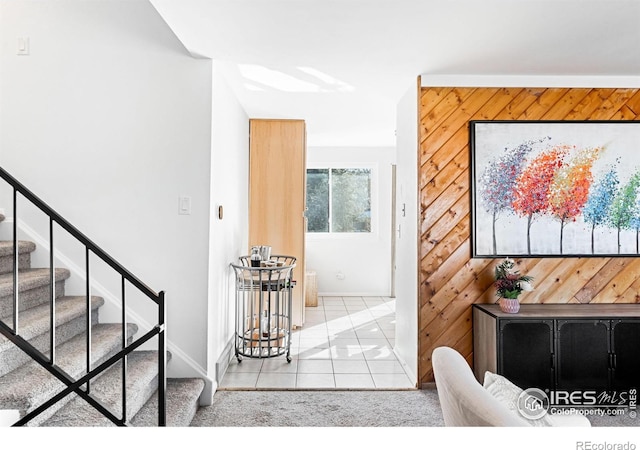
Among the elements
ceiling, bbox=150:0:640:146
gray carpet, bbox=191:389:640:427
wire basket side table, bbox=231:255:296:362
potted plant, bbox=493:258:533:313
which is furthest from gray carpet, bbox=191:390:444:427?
ceiling, bbox=150:0:640:146

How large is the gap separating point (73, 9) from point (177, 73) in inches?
33.8

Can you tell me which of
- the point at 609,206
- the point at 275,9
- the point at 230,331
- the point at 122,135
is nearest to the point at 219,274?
the point at 230,331

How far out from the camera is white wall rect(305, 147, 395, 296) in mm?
7016

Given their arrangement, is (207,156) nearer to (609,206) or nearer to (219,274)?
(219,274)

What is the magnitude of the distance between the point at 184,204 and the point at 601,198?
3082mm

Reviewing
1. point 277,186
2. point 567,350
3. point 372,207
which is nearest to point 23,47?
point 277,186

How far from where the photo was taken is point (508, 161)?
11.0 ft

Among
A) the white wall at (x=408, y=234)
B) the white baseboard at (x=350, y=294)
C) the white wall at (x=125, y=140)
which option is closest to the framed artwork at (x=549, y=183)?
the white wall at (x=408, y=234)

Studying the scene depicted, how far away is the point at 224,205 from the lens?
360cm

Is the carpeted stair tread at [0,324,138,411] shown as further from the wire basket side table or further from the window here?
the window

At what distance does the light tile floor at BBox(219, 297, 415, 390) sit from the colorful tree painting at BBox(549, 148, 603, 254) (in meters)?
1.76

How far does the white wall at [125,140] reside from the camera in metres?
3.05

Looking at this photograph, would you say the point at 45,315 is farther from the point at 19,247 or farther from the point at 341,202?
the point at 341,202

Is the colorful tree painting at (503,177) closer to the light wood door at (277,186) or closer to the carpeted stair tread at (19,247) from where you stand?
the light wood door at (277,186)
